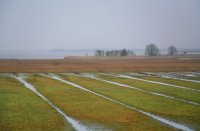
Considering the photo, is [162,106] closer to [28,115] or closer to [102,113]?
[102,113]

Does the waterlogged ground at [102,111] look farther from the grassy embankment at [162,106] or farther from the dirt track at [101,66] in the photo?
the dirt track at [101,66]

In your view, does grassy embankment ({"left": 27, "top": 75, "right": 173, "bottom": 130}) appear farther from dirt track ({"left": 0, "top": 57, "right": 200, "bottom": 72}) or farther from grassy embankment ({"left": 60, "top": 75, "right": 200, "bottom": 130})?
dirt track ({"left": 0, "top": 57, "right": 200, "bottom": 72})

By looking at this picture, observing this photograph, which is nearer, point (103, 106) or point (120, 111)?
point (120, 111)

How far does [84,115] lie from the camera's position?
70.1 feet

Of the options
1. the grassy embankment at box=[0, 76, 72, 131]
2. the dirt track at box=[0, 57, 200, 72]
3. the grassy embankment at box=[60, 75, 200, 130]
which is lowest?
the grassy embankment at box=[60, 75, 200, 130]

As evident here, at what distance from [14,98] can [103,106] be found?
10.6 m

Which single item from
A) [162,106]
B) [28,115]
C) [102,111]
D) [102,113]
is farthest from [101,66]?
[28,115]

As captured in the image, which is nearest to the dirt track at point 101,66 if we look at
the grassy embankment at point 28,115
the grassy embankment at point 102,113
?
the grassy embankment at point 102,113

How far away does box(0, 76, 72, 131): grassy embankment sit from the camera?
18078mm

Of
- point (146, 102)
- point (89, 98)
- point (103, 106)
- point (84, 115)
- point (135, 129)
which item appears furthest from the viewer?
point (89, 98)

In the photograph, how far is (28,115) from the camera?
2122 cm

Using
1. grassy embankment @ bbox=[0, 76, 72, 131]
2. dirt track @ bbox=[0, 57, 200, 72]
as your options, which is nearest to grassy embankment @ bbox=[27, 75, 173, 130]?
grassy embankment @ bbox=[0, 76, 72, 131]

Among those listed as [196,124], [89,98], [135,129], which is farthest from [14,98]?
[196,124]

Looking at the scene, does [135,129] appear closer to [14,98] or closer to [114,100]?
[114,100]
